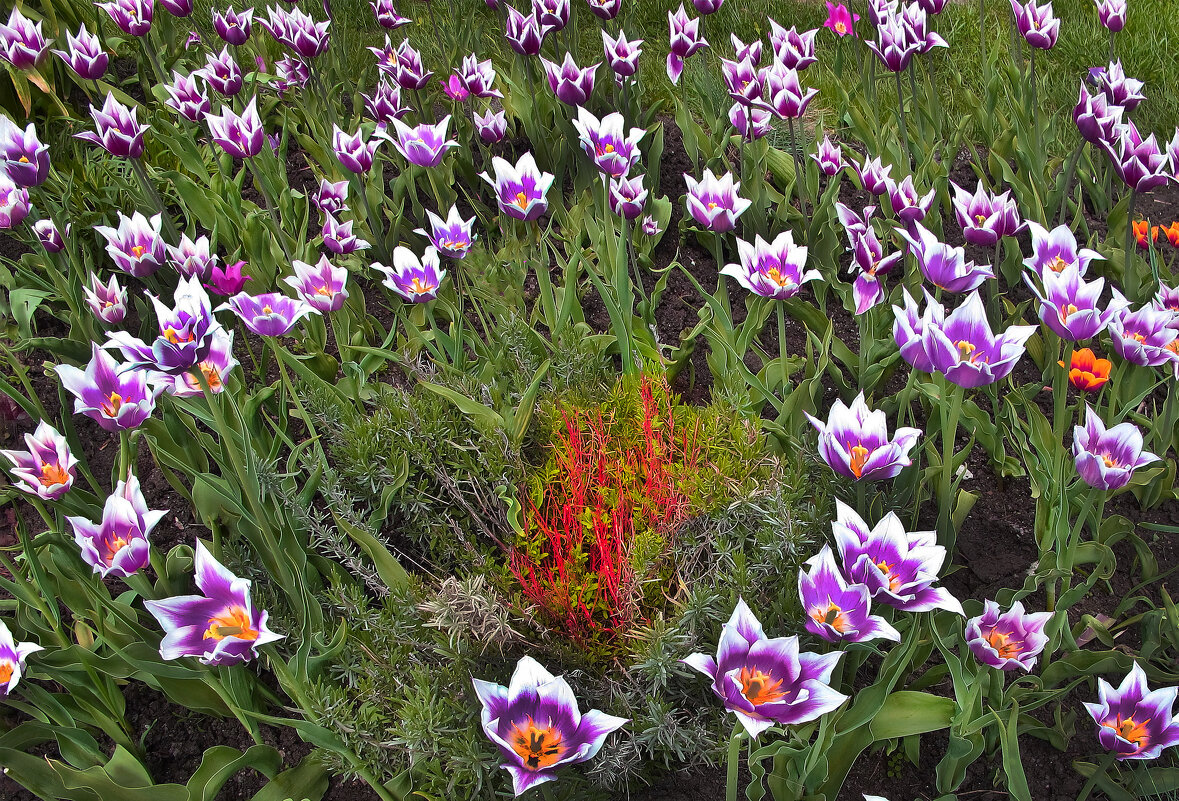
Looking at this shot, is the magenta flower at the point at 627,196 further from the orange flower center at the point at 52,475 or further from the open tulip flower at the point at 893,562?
the orange flower center at the point at 52,475

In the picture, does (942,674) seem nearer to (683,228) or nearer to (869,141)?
(683,228)

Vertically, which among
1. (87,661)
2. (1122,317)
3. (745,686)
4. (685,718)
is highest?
(1122,317)

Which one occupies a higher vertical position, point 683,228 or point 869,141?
point 869,141

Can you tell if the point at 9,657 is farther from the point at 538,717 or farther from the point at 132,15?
the point at 132,15

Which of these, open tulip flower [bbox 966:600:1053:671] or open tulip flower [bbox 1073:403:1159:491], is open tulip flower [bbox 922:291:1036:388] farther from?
open tulip flower [bbox 966:600:1053:671]

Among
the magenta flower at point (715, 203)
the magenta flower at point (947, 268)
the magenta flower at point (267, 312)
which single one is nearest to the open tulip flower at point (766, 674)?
the magenta flower at point (947, 268)

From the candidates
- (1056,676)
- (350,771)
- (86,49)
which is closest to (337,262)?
(86,49)

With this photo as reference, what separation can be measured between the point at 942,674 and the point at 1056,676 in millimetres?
235

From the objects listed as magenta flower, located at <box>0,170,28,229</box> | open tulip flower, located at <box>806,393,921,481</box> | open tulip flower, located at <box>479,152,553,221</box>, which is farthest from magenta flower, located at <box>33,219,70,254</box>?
open tulip flower, located at <box>806,393,921,481</box>

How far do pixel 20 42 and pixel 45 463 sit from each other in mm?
1911

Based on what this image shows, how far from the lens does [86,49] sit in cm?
281

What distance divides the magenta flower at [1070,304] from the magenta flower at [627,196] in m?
1.01

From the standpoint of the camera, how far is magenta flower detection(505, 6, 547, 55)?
8.98ft

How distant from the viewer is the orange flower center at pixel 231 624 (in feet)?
4.87
